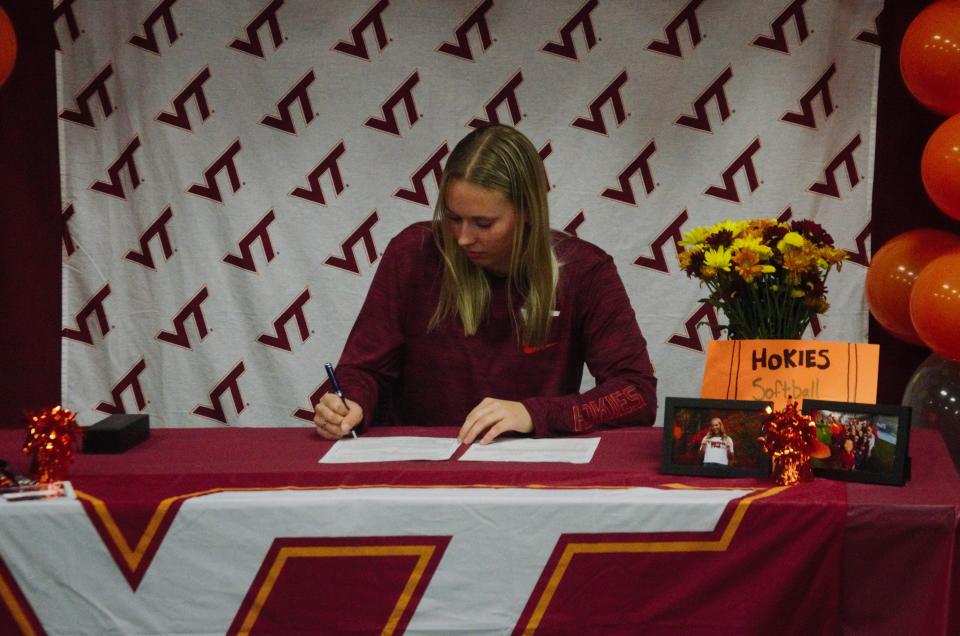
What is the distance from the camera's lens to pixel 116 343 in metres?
3.46

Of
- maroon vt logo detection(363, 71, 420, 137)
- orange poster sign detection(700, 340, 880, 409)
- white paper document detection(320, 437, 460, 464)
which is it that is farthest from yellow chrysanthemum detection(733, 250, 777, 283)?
maroon vt logo detection(363, 71, 420, 137)

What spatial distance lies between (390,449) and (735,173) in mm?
1797

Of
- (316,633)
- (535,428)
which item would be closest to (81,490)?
(316,633)

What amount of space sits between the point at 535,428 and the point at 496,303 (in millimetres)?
412

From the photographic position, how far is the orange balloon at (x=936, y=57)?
269 cm

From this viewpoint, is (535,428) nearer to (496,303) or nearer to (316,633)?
(496,303)

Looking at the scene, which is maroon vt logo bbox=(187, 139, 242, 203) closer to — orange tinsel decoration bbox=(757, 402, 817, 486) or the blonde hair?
the blonde hair

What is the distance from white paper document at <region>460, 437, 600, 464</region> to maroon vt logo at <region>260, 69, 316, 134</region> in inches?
66.3

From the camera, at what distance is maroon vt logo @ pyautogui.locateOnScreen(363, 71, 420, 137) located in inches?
132

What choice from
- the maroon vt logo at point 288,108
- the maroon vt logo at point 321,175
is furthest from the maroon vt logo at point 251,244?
the maroon vt logo at point 288,108

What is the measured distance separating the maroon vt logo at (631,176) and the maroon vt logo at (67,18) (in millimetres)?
1681

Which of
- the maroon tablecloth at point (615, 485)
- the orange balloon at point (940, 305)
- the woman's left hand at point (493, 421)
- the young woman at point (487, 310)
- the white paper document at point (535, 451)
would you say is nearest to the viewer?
the maroon tablecloth at point (615, 485)

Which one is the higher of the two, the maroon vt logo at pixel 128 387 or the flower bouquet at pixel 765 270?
the flower bouquet at pixel 765 270

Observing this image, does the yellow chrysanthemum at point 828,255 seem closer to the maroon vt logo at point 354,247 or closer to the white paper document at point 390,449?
the white paper document at point 390,449
